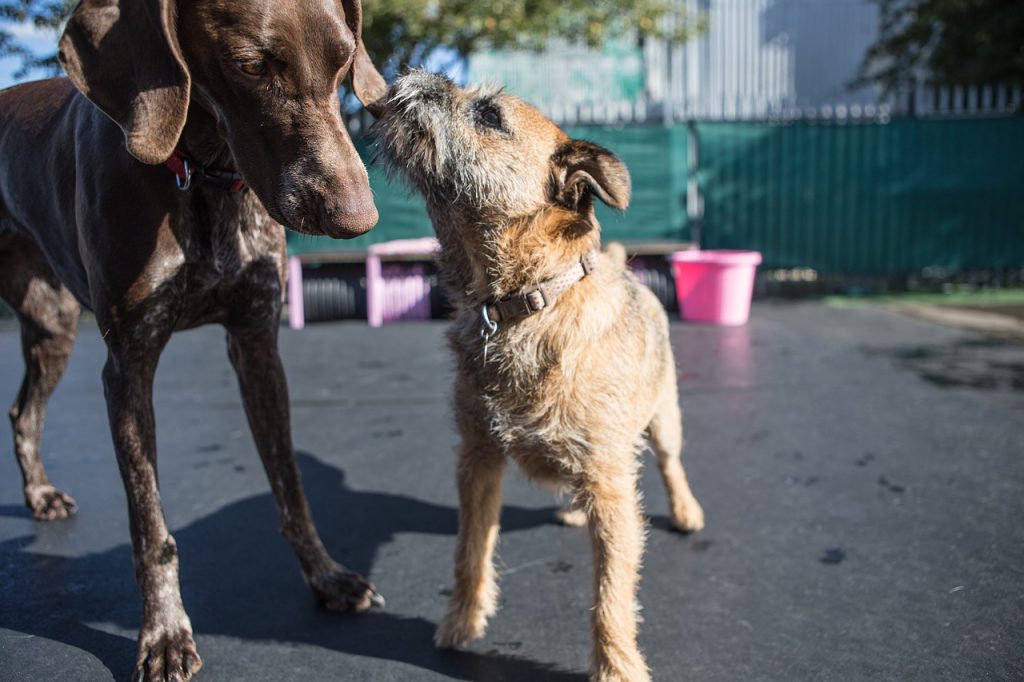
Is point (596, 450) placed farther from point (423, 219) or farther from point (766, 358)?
point (423, 219)

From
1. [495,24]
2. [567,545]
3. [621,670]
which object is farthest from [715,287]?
[621,670]

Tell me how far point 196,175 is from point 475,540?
4.66 ft

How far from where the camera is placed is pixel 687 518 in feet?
10.6

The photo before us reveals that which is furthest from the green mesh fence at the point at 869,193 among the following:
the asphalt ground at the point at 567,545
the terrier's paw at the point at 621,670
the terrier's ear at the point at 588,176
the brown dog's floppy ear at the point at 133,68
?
the brown dog's floppy ear at the point at 133,68

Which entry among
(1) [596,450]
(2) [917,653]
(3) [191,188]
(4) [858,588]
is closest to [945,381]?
(4) [858,588]

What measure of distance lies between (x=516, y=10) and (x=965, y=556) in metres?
9.69

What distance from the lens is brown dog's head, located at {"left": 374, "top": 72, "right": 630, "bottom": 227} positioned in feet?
7.49

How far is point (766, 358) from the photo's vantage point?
6.38m

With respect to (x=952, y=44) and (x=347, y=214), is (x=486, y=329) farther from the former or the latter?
(x=952, y=44)

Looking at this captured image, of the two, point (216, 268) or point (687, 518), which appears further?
point (687, 518)

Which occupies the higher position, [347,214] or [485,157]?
[485,157]

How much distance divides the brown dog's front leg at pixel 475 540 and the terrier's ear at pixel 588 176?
83 centimetres

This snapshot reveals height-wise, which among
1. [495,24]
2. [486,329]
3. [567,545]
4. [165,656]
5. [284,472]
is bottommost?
[567,545]

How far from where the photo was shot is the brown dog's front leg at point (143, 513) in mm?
2297
